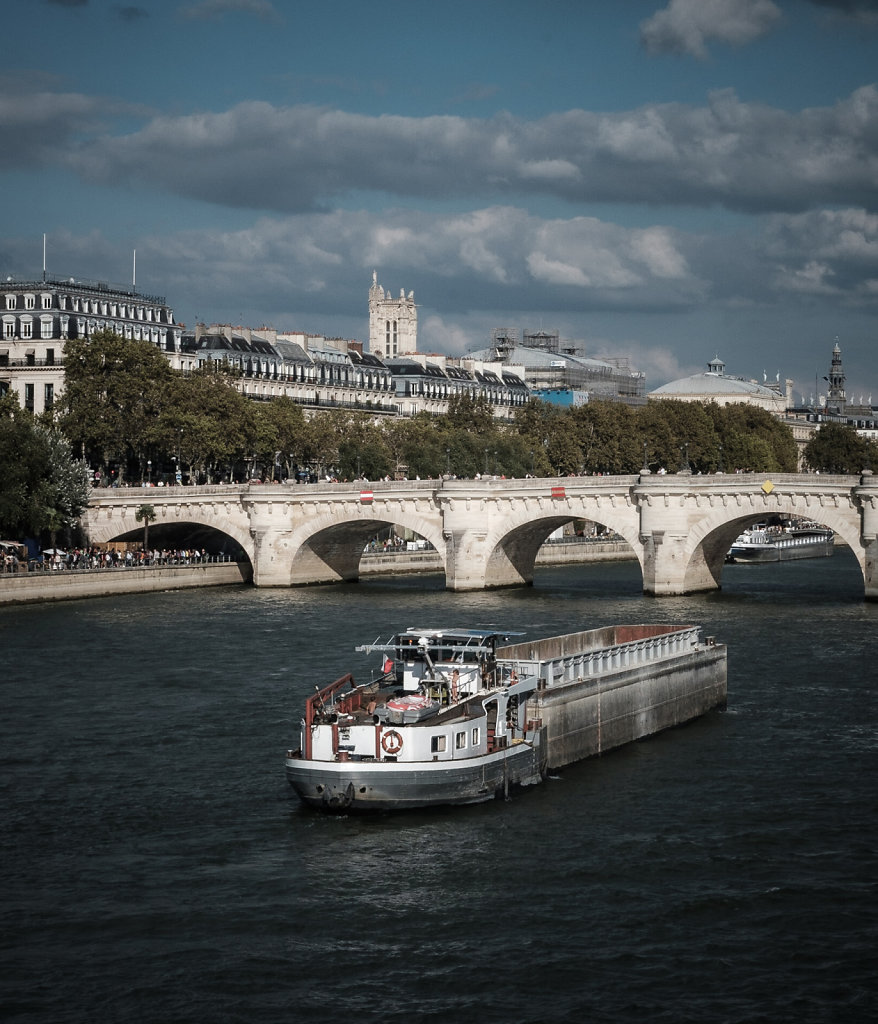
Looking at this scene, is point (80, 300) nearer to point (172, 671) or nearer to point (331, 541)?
point (331, 541)

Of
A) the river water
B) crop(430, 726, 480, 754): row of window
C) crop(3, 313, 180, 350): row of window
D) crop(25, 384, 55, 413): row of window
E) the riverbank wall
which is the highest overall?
crop(3, 313, 180, 350): row of window

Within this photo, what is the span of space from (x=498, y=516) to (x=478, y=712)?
173 ft

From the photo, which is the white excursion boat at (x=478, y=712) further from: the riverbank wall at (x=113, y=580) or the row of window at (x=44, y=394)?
the row of window at (x=44, y=394)

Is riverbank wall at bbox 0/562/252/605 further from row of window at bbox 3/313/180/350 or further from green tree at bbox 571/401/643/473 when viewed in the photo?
green tree at bbox 571/401/643/473

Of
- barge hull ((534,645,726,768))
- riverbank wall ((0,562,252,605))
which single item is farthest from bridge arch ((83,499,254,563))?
barge hull ((534,645,726,768))

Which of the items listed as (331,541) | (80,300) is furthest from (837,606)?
(80,300)

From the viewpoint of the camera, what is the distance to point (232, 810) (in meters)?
38.3

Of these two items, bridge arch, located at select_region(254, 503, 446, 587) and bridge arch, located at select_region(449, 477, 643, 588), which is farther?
bridge arch, located at select_region(254, 503, 446, 587)

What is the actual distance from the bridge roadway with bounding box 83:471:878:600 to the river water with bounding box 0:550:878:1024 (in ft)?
91.6

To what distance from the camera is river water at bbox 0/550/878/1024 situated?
2817 cm

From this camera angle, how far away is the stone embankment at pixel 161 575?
8144 centimetres

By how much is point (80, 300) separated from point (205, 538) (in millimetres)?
31674

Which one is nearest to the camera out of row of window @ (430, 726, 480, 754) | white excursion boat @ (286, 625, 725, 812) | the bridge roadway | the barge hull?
white excursion boat @ (286, 625, 725, 812)

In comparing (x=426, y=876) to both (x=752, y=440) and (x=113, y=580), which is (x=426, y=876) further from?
(x=752, y=440)
